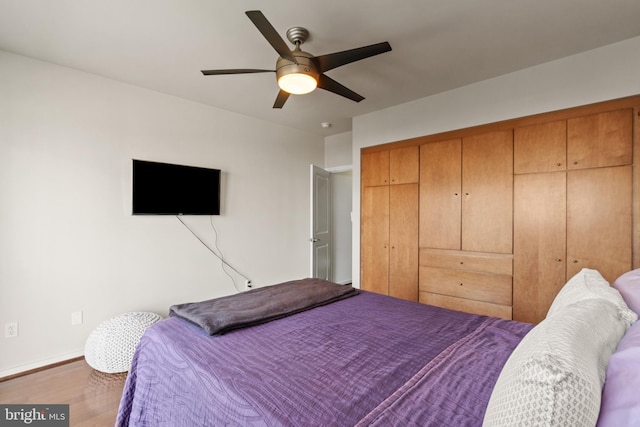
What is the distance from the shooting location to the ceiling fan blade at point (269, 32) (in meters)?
1.49

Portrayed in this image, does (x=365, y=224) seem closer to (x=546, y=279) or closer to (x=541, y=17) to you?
(x=546, y=279)

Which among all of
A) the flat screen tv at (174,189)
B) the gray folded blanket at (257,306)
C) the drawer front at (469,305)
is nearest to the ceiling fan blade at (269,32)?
→ the gray folded blanket at (257,306)

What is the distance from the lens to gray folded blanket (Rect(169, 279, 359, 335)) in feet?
5.23

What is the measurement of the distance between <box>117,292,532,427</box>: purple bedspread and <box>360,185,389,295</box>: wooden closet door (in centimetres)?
194

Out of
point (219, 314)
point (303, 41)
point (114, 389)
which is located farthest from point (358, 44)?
point (114, 389)

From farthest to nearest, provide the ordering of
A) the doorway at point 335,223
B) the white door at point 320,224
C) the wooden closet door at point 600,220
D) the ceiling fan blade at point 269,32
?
the doorway at point 335,223
the white door at point 320,224
the wooden closet door at point 600,220
the ceiling fan blade at point 269,32

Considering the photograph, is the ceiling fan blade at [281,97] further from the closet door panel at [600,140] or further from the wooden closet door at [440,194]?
the closet door panel at [600,140]

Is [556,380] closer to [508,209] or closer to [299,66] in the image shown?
[299,66]

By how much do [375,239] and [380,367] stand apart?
269 cm

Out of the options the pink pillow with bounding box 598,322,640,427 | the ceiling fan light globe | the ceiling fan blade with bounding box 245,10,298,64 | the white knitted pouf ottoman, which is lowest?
the white knitted pouf ottoman

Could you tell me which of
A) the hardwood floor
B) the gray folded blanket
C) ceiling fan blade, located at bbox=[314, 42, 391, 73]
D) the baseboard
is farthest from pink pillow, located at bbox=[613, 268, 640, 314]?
the baseboard

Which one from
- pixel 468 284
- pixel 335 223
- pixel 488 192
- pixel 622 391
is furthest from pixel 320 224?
pixel 622 391

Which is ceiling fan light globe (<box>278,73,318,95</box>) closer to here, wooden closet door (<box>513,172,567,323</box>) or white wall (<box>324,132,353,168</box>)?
wooden closet door (<box>513,172,567,323</box>)

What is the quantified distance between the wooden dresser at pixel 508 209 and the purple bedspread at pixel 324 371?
1.41m
